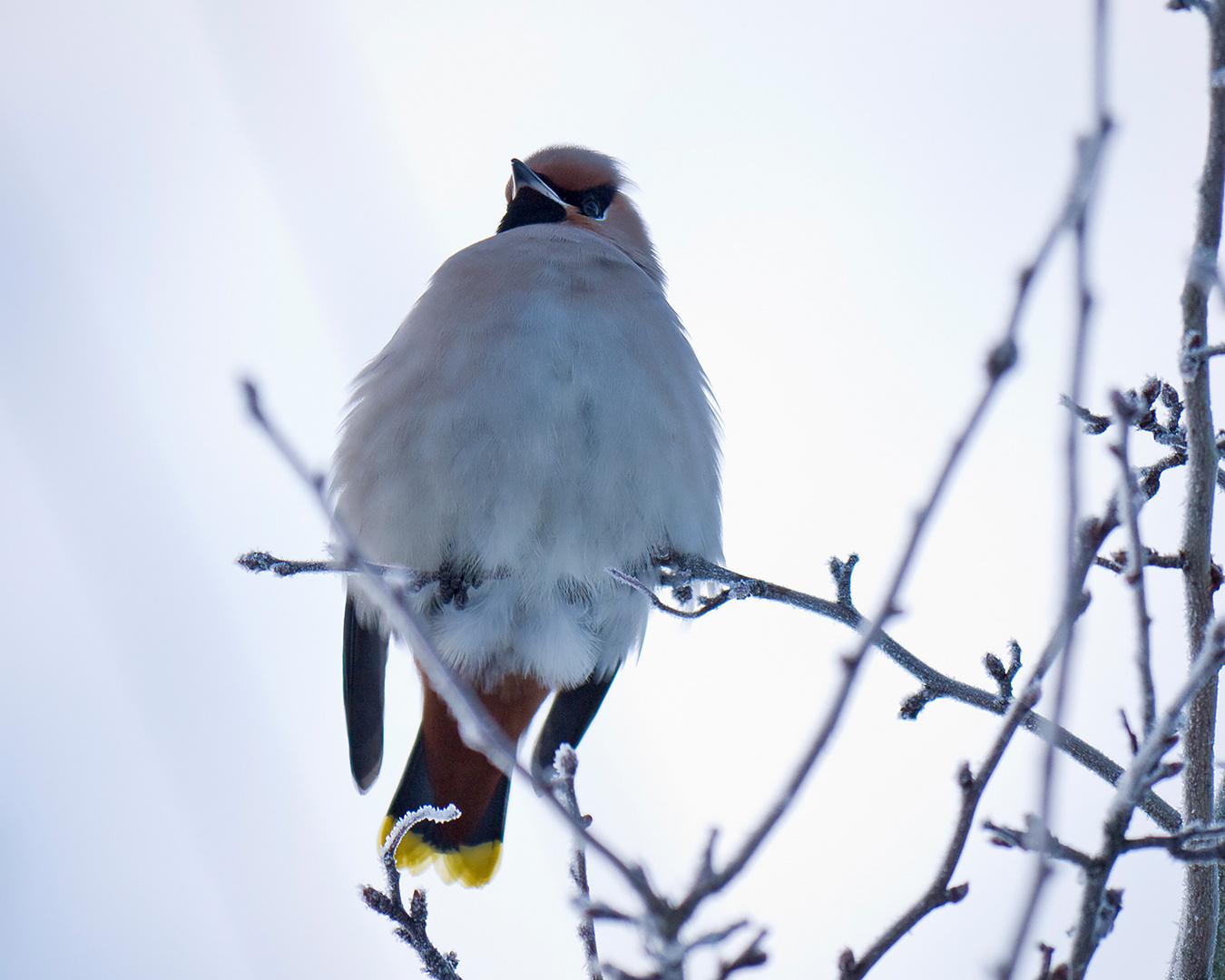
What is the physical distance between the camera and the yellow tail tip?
10.9 ft

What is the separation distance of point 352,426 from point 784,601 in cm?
150

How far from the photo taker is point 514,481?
9.30 ft

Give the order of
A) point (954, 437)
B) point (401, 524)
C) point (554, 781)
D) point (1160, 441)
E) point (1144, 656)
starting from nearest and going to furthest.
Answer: point (954, 437)
point (1144, 656)
point (554, 781)
point (1160, 441)
point (401, 524)

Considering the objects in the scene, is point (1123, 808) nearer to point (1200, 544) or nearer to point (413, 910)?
point (1200, 544)

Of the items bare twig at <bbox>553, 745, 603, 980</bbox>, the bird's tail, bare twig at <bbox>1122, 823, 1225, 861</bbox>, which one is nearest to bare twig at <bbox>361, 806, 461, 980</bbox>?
bare twig at <bbox>553, 745, 603, 980</bbox>

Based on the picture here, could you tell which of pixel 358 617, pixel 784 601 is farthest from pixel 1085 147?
pixel 358 617

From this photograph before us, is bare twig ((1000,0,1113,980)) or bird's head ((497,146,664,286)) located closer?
bare twig ((1000,0,1113,980))

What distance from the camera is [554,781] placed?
1611 millimetres

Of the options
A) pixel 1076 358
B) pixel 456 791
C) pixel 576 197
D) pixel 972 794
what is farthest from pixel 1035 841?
pixel 576 197

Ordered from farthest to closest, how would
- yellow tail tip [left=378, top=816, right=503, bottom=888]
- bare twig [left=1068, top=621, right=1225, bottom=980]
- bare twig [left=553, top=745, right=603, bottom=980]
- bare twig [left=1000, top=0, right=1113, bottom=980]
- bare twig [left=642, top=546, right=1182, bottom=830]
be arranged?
yellow tail tip [left=378, top=816, right=503, bottom=888] → bare twig [left=642, top=546, right=1182, bottom=830] → bare twig [left=553, top=745, right=603, bottom=980] → bare twig [left=1068, top=621, right=1225, bottom=980] → bare twig [left=1000, top=0, right=1113, bottom=980]

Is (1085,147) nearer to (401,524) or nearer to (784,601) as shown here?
(784,601)

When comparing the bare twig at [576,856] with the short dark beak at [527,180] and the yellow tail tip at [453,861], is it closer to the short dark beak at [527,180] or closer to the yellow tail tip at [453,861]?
the yellow tail tip at [453,861]

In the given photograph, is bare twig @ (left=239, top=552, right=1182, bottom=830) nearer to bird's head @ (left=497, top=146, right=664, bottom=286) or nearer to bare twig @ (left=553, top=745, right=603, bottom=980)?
bare twig @ (left=553, top=745, right=603, bottom=980)

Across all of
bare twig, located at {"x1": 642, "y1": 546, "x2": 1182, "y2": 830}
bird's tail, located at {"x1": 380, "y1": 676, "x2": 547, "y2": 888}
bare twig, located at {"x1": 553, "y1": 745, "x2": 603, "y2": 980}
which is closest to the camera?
bare twig, located at {"x1": 553, "y1": 745, "x2": 603, "y2": 980}
